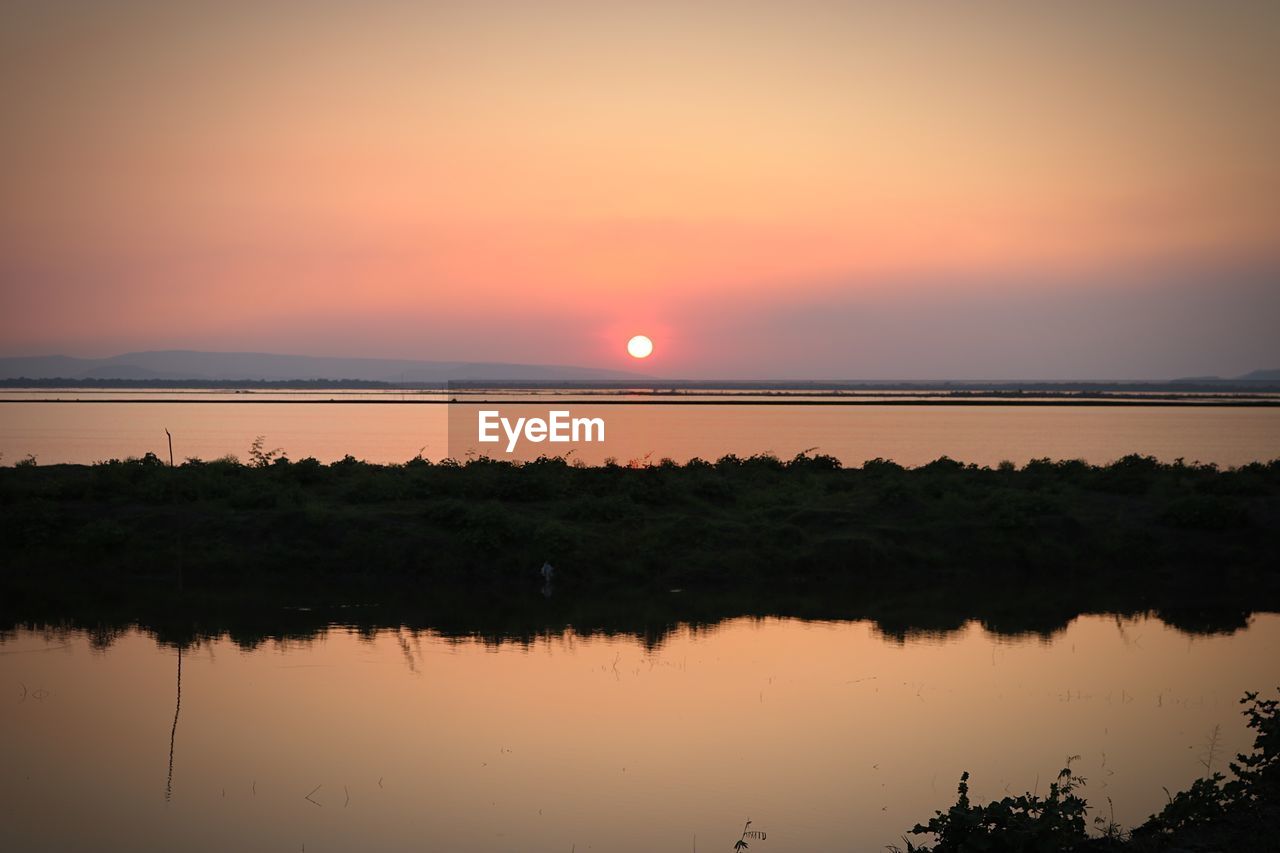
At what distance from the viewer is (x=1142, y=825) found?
1032 centimetres

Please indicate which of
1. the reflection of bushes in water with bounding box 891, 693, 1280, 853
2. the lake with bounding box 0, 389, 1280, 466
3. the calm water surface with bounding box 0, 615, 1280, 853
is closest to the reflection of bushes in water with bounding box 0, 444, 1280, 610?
the calm water surface with bounding box 0, 615, 1280, 853

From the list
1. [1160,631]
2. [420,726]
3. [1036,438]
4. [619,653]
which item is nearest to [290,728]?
[420,726]

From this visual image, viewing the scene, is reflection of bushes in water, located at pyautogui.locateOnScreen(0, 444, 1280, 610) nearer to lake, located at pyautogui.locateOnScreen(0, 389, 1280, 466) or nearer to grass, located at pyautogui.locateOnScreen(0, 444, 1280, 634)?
grass, located at pyautogui.locateOnScreen(0, 444, 1280, 634)

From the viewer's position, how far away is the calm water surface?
10812 mm

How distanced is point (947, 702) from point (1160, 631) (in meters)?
7.71

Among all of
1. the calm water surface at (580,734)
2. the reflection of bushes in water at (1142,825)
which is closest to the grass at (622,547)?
the calm water surface at (580,734)

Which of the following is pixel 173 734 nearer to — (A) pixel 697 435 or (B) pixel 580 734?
(B) pixel 580 734

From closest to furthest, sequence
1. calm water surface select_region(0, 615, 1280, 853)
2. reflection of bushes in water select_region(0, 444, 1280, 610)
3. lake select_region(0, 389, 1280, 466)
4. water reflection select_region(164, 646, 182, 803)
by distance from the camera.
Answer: calm water surface select_region(0, 615, 1280, 853)
water reflection select_region(164, 646, 182, 803)
reflection of bushes in water select_region(0, 444, 1280, 610)
lake select_region(0, 389, 1280, 466)

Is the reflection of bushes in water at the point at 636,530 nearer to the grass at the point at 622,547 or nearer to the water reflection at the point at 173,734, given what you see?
the grass at the point at 622,547

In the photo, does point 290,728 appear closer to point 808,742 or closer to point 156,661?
point 156,661

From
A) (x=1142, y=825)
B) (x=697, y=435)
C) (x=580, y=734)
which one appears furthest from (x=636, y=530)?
(x=697, y=435)

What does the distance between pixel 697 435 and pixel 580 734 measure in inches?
2470

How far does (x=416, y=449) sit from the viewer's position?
2377 inches

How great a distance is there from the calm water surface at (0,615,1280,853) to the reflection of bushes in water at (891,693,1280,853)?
3.83 ft
